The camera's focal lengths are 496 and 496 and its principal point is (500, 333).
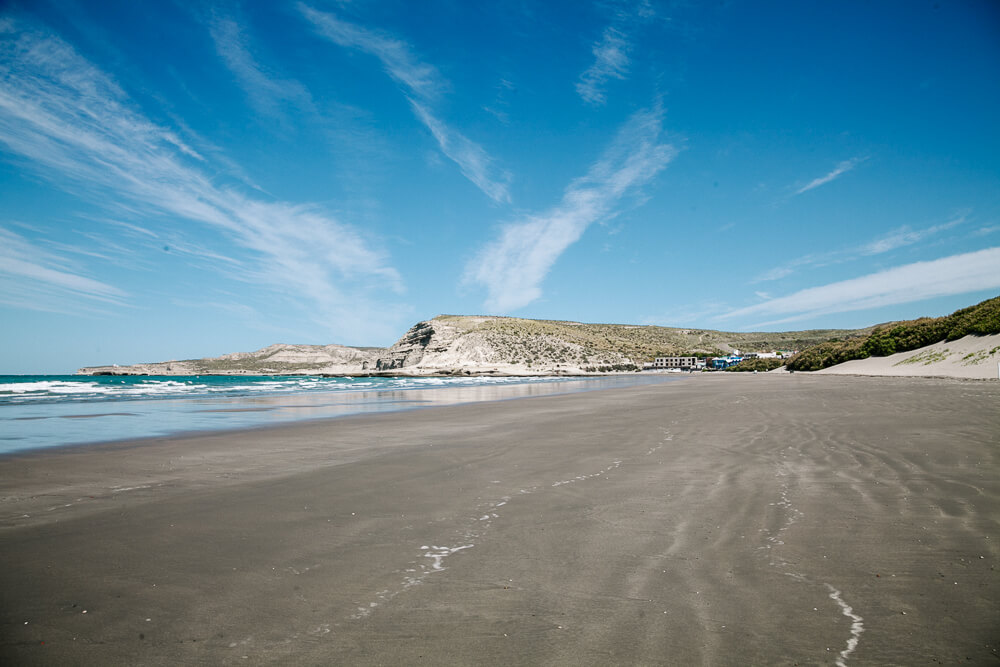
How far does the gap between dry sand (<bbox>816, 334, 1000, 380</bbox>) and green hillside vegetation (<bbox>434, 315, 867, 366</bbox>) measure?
69169mm

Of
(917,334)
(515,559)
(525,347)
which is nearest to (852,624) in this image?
(515,559)

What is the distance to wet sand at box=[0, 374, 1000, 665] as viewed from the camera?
298 centimetres

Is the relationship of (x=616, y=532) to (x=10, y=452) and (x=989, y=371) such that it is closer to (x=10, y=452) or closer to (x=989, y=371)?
(x=10, y=452)

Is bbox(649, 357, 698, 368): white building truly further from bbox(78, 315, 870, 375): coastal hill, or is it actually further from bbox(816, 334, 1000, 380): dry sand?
bbox(816, 334, 1000, 380): dry sand

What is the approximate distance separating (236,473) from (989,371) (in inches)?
1461

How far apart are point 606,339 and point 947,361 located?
3917 inches

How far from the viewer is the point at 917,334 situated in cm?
4062

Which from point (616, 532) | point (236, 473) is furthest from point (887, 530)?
point (236, 473)

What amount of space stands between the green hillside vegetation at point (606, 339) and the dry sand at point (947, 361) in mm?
69169

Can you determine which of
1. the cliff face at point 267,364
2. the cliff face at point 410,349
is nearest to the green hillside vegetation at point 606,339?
the cliff face at point 410,349

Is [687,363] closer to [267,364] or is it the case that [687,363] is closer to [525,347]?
[525,347]

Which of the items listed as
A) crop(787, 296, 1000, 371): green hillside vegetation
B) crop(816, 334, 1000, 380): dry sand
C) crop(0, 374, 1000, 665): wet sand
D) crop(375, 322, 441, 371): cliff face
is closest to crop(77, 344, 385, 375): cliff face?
crop(375, 322, 441, 371): cliff face

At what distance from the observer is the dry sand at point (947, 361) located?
94.1ft

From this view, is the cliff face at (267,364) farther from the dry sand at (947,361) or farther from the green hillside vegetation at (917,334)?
the dry sand at (947,361)
